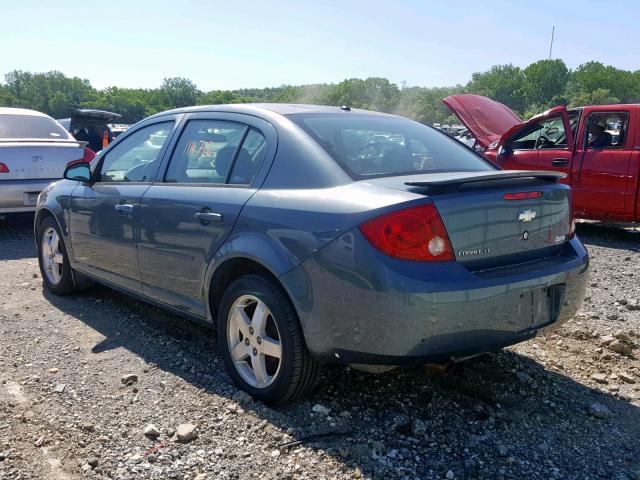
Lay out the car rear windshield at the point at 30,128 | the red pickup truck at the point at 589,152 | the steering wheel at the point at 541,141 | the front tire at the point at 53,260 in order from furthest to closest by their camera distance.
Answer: the steering wheel at the point at 541,141
the car rear windshield at the point at 30,128
the red pickup truck at the point at 589,152
the front tire at the point at 53,260

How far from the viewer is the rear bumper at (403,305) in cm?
267

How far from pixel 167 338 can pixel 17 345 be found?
1.00 metres

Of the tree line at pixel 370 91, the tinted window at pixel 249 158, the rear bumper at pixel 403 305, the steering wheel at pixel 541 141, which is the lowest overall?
the rear bumper at pixel 403 305

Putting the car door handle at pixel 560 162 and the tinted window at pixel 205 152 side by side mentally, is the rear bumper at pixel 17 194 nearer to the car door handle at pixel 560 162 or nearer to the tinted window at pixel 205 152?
the tinted window at pixel 205 152

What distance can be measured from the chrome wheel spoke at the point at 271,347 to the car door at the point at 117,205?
132 centimetres

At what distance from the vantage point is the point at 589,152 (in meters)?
8.16

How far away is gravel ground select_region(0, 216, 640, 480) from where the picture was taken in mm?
2725

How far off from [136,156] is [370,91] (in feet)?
467

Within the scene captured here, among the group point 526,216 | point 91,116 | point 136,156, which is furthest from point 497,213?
point 91,116

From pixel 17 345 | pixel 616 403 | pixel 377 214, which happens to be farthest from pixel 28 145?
pixel 616 403

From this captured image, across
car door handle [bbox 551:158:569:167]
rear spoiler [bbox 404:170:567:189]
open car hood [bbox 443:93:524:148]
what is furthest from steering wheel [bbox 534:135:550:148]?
rear spoiler [bbox 404:170:567:189]

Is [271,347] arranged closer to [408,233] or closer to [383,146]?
[408,233]

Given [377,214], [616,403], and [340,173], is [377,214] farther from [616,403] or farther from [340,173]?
[616,403]

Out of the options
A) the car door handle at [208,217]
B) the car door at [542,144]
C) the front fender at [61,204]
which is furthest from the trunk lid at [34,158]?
the car door at [542,144]
